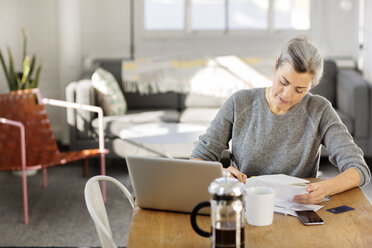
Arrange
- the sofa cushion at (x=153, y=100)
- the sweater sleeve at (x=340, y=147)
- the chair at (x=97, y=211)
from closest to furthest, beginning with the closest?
1. the chair at (x=97, y=211)
2. the sweater sleeve at (x=340, y=147)
3. the sofa cushion at (x=153, y=100)

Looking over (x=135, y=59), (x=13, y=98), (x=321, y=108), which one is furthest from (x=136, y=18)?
(x=321, y=108)

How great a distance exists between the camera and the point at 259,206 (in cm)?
151

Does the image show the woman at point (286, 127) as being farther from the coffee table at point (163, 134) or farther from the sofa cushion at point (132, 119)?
the sofa cushion at point (132, 119)

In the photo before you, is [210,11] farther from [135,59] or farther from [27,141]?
[27,141]

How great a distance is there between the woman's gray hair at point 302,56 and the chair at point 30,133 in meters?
2.00

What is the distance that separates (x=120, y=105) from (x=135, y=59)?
1.94 ft

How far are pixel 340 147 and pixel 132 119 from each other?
2563 mm

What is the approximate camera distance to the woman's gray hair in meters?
1.99

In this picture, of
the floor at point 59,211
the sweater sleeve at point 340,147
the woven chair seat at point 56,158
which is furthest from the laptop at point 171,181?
the woven chair seat at point 56,158

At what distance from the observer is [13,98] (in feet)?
12.8

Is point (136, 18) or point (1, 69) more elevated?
point (136, 18)

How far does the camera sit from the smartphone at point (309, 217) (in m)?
1.55

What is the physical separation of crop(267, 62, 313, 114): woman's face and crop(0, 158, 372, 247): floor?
140 cm

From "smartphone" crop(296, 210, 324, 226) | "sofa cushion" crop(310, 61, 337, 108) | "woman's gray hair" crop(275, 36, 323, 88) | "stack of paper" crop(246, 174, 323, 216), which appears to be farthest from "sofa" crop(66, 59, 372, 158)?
"smartphone" crop(296, 210, 324, 226)
